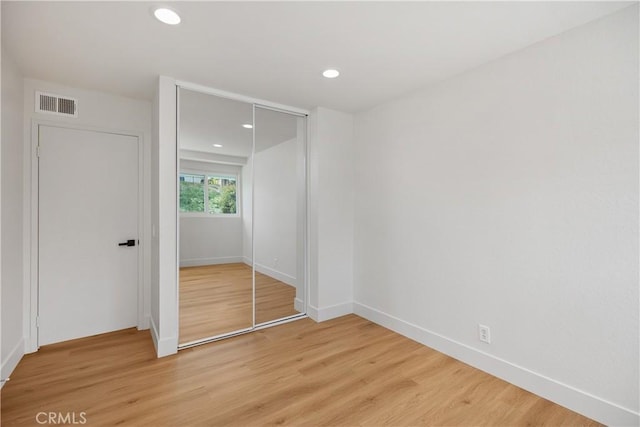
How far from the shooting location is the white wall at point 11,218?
218 cm

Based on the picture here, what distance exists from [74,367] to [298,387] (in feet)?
6.12

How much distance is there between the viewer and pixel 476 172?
7.95ft

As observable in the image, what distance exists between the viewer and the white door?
2.74 metres

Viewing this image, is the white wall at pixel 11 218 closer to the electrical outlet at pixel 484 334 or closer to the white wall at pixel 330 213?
the white wall at pixel 330 213

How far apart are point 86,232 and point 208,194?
126cm

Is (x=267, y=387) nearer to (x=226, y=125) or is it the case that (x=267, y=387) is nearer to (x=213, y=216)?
(x=213, y=216)

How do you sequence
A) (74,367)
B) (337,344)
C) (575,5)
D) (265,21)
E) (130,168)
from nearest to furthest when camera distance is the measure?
(575,5) < (265,21) < (74,367) < (337,344) < (130,168)

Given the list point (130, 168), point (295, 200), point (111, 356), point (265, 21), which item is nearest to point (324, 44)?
point (265, 21)

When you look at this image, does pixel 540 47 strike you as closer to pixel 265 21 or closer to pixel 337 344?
pixel 265 21

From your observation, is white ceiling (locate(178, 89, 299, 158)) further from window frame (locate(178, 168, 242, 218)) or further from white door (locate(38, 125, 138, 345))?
white door (locate(38, 125, 138, 345))

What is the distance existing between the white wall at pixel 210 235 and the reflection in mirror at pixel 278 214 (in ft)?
0.66

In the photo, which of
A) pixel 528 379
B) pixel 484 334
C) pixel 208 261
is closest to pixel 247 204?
pixel 208 261

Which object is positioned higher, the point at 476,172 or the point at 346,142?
the point at 346,142

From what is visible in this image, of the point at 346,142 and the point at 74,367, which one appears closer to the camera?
the point at 74,367
